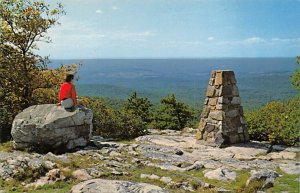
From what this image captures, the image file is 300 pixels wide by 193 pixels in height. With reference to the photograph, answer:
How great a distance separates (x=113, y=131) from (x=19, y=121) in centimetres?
602

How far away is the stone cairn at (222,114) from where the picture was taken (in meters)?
16.2

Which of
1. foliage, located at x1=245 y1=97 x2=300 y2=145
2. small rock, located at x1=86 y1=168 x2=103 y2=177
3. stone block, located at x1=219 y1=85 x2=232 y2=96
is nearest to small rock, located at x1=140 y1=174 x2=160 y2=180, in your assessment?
small rock, located at x1=86 y1=168 x2=103 y2=177

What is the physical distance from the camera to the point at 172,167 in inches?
475

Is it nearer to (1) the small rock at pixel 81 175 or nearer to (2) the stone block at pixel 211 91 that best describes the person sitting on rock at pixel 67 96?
(1) the small rock at pixel 81 175

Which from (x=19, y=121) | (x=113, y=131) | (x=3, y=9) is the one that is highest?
(x=3, y=9)

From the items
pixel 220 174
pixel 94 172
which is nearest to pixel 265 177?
pixel 220 174

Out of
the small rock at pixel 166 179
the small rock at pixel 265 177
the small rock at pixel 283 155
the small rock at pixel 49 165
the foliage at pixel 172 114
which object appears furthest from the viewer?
the foliage at pixel 172 114

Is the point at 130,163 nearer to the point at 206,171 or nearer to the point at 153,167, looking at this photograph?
the point at 153,167

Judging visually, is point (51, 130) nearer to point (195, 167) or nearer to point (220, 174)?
point (195, 167)

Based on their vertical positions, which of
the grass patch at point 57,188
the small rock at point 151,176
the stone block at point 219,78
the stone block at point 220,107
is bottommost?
the grass patch at point 57,188

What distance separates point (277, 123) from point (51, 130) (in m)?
9.79

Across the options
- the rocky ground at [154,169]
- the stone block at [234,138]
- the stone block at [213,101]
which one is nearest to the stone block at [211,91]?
the stone block at [213,101]

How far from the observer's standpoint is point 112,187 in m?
9.38

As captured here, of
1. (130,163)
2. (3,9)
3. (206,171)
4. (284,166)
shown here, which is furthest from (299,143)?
(3,9)
